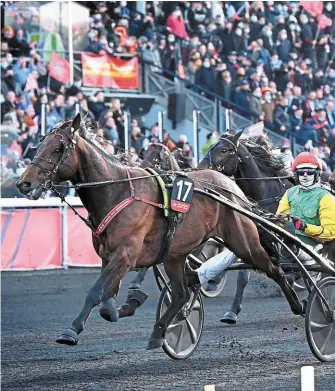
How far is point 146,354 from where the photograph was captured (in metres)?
7.60

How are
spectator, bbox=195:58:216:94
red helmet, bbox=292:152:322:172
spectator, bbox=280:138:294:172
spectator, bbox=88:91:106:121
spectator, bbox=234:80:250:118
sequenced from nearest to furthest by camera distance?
1. red helmet, bbox=292:152:322:172
2. spectator, bbox=280:138:294:172
3. spectator, bbox=88:91:106:121
4. spectator, bbox=195:58:216:94
5. spectator, bbox=234:80:250:118

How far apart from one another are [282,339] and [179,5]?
475 inches

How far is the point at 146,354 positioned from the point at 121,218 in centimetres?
134

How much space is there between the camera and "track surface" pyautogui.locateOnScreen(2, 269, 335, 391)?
20.7ft

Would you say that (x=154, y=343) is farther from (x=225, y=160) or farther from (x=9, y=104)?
(x=9, y=104)

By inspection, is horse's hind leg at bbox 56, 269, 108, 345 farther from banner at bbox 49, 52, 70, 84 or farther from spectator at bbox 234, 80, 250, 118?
spectator at bbox 234, 80, 250, 118

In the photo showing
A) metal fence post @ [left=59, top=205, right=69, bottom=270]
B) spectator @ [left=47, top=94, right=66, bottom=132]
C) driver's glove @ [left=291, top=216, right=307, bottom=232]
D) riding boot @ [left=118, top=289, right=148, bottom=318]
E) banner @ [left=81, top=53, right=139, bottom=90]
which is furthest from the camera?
banner @ [left=81, top=53, right=139, bottom=90]

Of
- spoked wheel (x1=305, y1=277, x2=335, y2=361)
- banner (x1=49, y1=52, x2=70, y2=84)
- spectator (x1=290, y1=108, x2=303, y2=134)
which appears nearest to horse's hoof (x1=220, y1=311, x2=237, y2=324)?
spoked wheel (x1=305, y1=277, x2=335, y2=361)

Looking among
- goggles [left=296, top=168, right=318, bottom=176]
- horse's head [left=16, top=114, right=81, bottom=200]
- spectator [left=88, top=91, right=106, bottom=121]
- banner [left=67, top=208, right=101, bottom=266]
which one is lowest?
banner [left=67, top=208, right=101, bottom=266]

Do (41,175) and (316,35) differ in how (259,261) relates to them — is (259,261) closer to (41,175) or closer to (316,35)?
(41,175)

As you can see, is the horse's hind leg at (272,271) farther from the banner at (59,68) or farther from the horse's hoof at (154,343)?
the banner at (59,68)

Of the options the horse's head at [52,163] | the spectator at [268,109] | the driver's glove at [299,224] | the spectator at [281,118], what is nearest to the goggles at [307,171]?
the driver's glove at [299,224]

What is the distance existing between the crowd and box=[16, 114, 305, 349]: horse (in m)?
7.86

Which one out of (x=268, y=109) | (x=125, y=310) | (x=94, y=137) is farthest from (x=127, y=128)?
(x=125, y=310)
